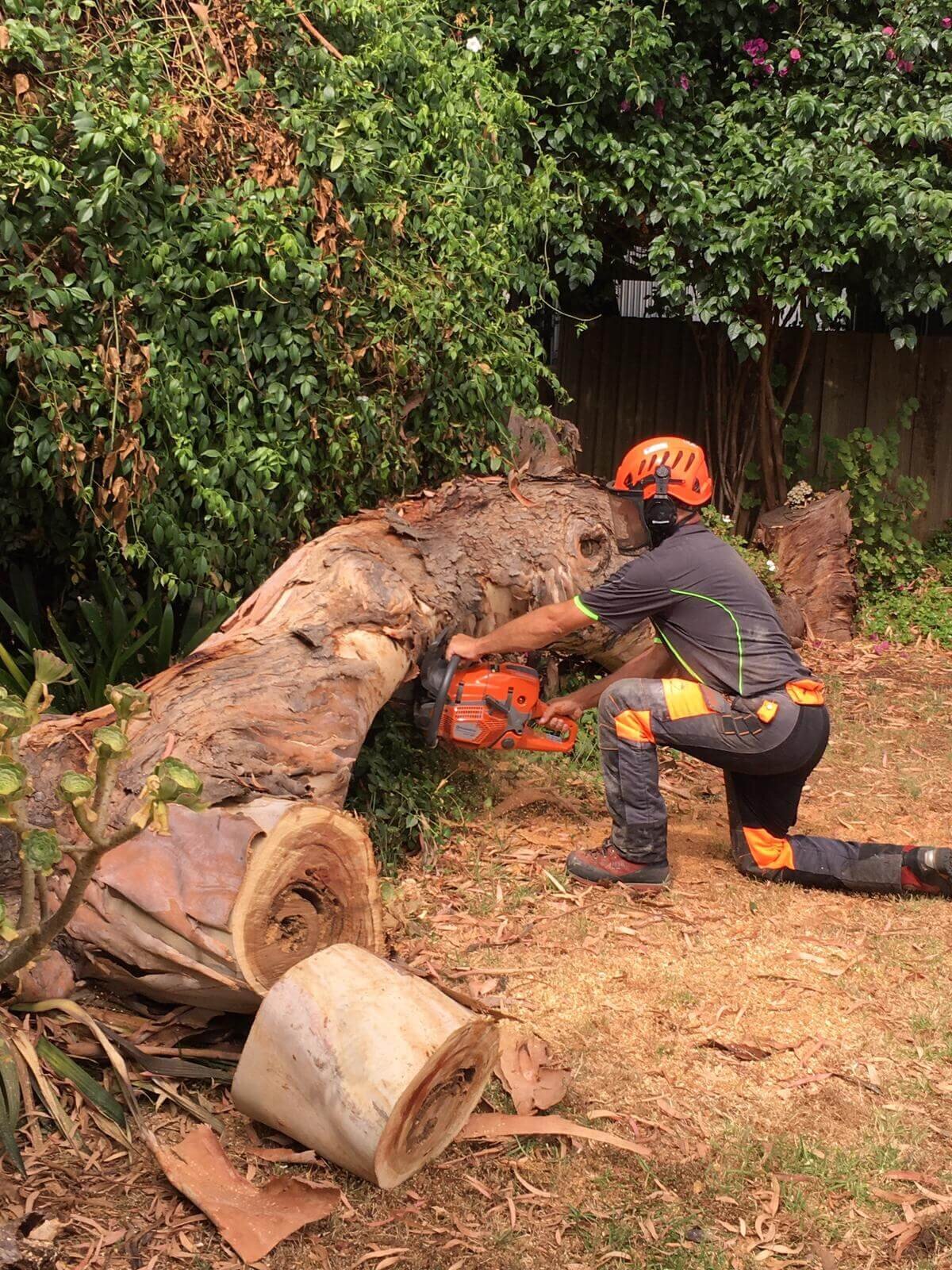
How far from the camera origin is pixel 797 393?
1077 centimetres

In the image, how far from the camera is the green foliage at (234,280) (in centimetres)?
487

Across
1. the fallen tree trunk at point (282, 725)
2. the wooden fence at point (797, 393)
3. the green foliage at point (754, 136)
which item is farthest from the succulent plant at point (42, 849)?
the wooden fence at point (797, 393)

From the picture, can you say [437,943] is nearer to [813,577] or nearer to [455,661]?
[455,661]

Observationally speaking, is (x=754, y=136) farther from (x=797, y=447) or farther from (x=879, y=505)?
(x=879, y=505)

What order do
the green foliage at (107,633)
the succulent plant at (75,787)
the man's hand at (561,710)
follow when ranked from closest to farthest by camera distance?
1. the succulent plant at (75,787)
2. the man's hand at (561,710)
3. the green foliage at (107,633)

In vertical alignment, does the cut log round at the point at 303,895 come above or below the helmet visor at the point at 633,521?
below

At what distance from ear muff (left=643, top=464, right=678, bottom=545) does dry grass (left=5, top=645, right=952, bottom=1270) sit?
1494 mm

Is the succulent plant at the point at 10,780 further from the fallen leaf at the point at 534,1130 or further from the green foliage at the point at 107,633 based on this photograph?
the green foliage at the point at 107,633

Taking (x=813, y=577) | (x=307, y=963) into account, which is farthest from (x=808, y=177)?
(x=307, y=963)

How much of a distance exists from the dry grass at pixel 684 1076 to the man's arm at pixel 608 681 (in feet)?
2.06

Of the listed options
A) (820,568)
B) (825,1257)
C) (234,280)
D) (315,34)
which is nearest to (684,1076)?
(825,1257)

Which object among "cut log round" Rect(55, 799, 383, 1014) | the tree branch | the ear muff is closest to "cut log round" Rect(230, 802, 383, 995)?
"cut log round" Rect(55, 799, 383, 1014)

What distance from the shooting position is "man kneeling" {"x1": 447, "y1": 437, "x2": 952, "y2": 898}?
199 inches

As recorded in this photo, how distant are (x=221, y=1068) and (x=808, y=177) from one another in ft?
23.8
